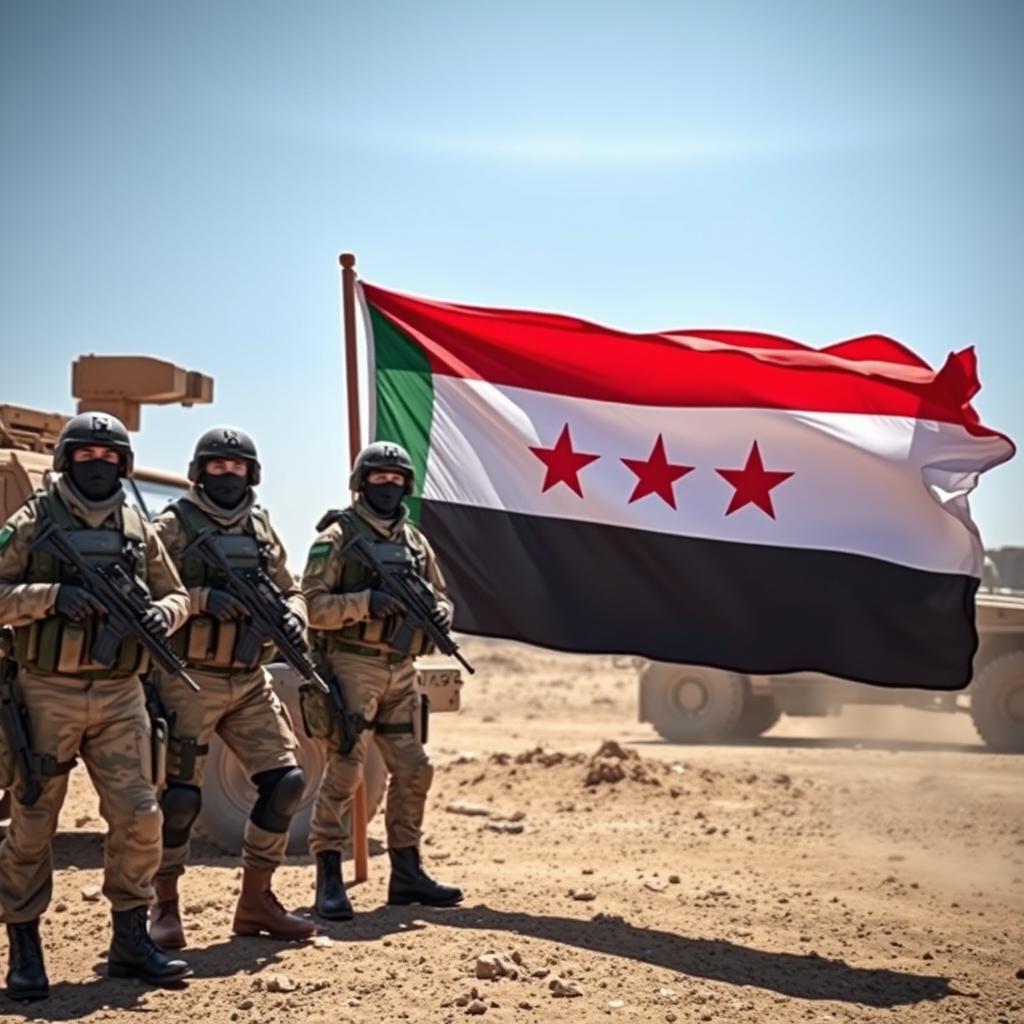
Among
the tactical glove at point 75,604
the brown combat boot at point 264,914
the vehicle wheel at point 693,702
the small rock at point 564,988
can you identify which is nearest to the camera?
the tactical glove at point 75,604

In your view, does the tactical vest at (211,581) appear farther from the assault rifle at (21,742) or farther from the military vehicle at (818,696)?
the military vehicle at (818,696)

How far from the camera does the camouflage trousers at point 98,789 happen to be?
5.03 meters

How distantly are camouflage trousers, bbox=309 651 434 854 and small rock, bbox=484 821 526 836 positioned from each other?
Answer: 258 cm

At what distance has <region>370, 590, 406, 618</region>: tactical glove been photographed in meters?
6.30

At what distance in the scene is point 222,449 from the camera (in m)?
5.86

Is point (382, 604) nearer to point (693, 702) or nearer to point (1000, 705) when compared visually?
point (693, 702)

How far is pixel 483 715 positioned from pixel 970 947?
14.6 metres

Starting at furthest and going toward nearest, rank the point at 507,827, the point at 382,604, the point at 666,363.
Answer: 1. the point at 507,827
2. the point at 666,363
3. the point at 382,604

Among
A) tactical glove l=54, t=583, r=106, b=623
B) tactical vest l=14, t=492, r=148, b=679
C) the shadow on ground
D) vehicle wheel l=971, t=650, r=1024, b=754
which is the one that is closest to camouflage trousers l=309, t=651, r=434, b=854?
the shadow on ground

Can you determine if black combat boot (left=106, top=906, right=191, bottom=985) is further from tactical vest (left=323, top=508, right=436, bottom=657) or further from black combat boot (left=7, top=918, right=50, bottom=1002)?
tactical vest (left=323, top=508, right=436, bottom=657)

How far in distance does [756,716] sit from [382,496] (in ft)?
34.1

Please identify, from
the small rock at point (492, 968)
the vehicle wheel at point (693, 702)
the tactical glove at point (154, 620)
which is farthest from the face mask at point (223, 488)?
the vehicle wheel at point (693, 702)

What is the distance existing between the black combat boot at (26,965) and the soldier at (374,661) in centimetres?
147

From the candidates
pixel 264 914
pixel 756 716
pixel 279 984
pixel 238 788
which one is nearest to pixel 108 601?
pixel 279 984
